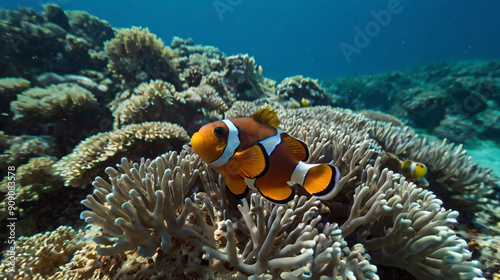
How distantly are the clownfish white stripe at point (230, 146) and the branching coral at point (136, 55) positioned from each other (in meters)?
5.86

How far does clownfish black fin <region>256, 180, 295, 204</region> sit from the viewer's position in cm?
127

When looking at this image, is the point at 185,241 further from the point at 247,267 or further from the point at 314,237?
the point at 314,237

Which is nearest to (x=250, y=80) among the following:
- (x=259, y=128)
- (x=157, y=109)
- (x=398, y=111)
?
(x=157, y=109)

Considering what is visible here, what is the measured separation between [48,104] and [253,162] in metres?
5.27

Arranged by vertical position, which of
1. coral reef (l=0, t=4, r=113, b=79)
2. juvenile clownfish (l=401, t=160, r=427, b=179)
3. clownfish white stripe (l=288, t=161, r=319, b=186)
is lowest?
juvenile clownfish (l=401, t=160, r=427, b=179)

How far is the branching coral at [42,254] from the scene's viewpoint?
6.68 feet

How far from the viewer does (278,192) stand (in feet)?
4.28

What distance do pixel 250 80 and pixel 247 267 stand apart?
6690mm

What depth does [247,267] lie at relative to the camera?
4.59 feet

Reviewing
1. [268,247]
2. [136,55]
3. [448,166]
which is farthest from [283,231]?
[136,55]

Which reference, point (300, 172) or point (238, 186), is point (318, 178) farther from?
point (238, 186)

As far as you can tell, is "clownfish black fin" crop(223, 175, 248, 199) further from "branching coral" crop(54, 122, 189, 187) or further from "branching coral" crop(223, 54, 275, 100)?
"branching coral" crop(223, 54, 275, 100)

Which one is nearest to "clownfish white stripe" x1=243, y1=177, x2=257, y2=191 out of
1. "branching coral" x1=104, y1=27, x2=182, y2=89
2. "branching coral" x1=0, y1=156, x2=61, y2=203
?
"branching coral" x1=0, y1=156, x2=61, y2=203

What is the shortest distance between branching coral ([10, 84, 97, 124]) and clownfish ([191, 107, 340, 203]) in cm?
486
